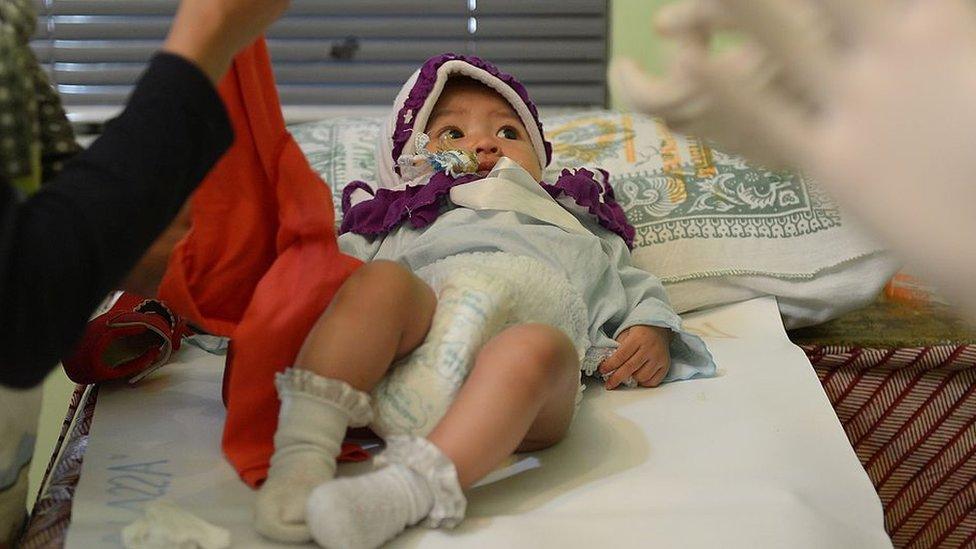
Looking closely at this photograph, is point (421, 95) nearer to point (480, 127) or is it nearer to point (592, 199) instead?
point (480, 127)

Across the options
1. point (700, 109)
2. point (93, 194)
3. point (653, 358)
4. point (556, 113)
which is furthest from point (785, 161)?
point (556, 113)

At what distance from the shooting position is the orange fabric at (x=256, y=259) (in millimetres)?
1076

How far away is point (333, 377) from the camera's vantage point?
1027mm

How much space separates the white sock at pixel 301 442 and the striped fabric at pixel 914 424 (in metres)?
0.79

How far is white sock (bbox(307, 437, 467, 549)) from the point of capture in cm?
90

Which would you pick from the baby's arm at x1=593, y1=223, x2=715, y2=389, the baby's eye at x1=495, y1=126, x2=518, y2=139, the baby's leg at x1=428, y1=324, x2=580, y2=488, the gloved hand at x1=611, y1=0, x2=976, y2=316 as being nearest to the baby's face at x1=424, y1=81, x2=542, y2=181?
the baby's eye at x1=495, y1=126, x2=518, y2=139

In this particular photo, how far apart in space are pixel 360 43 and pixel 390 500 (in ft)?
5.26

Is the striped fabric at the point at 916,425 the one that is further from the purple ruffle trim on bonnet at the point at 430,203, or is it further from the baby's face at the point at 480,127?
the baby's face at the point at 480,127

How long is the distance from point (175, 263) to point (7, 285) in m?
0.38

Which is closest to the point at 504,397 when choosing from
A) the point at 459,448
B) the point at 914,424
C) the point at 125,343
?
the point at 459,448

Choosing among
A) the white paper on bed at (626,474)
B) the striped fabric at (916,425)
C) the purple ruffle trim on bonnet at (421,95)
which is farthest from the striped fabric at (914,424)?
the purple ruffle trim on bonnet at (421,95)

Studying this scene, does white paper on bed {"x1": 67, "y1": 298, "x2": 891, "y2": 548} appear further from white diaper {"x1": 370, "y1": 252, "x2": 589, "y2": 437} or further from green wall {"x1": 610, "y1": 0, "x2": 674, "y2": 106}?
green wall {"x1": 610, "y1": 0, "x2": 674, "y2": 106}

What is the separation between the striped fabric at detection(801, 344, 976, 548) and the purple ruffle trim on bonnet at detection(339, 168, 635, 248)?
0.34 meters

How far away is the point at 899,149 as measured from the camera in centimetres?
51
